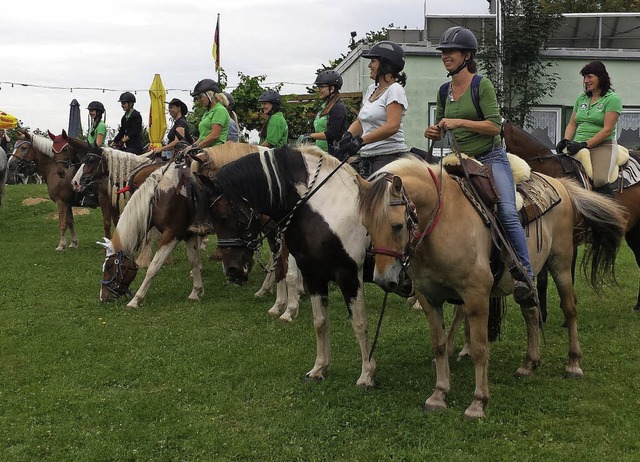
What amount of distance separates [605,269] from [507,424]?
2732 millimetres

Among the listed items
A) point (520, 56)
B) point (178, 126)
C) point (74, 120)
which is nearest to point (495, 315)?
point (178, 126)

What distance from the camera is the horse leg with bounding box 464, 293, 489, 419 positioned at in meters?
4.71

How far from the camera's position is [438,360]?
5176mm

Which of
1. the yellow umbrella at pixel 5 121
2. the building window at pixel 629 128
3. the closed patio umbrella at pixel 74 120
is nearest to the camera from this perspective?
the building window at pixel 629 128

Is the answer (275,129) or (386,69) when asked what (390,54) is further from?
(275,129)

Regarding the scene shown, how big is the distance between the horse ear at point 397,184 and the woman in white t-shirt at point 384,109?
128cm

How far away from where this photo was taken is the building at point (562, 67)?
16.0m

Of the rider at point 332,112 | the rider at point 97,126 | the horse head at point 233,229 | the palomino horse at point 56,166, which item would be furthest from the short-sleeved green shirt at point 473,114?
the palomino horse at point 56,166

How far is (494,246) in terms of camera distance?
495 cm

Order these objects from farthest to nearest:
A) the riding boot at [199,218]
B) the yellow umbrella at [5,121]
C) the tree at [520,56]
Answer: the yellow umbrella at [5,121] → the tree at [520,56] → the riding boot at [199,218]

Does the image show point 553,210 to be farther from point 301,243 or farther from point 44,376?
point 44,376

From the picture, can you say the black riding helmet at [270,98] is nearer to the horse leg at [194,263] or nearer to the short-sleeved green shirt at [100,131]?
the horse leg at [194,263]

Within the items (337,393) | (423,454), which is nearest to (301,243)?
(337,393)

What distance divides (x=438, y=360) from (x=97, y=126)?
10348 mm
